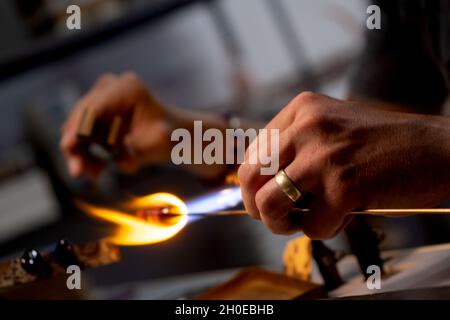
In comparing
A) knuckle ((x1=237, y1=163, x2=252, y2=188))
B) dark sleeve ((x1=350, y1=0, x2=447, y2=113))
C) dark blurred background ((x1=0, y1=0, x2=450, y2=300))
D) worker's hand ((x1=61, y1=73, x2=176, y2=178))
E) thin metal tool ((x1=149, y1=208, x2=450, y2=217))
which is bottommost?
thin metal tool ((x1=149, y1=208, x2=450, y2=217))

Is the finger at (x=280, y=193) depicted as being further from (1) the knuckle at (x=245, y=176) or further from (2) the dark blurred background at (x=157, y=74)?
(2) the dark blurred background at (x=157, y=74)

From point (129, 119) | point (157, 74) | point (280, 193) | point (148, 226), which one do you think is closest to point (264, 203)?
point (280, 193)

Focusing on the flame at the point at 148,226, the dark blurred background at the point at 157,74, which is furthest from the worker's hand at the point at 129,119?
the dark blurred background at the point at 157,74

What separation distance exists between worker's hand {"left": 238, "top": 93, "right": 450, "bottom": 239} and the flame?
0.26ft

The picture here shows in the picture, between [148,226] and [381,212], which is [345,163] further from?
[148,226]

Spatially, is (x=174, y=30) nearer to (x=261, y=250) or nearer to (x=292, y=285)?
(x=261, y=250)

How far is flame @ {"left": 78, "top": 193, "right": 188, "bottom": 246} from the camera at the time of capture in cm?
53

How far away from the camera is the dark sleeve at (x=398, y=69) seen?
2.77 ft

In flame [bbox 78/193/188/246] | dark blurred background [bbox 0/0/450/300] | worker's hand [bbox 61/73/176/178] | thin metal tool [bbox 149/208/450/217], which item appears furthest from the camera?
dark blurred background [bbox 0/0/450/300]

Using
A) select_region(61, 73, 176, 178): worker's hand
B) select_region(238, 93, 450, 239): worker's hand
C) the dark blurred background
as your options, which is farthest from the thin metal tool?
the dark blurred background

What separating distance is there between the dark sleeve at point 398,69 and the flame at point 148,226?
0.45 metres

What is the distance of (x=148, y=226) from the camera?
554 millimetres

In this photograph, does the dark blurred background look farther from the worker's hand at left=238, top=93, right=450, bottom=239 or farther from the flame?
the worker's hand at left=238, top=93, right=450, bottom=239

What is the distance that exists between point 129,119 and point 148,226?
0.33m
